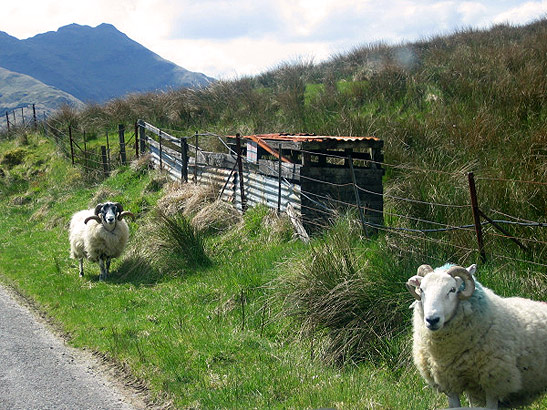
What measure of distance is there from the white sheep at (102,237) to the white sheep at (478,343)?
788 cm

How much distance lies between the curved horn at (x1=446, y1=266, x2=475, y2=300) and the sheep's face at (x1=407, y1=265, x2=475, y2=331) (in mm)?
22

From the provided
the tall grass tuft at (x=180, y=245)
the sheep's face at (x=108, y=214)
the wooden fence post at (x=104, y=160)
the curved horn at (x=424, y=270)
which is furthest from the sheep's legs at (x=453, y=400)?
the wooden fence post at (x=104, y=160)

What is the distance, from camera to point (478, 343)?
4617mm

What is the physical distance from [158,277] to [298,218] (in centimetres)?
253

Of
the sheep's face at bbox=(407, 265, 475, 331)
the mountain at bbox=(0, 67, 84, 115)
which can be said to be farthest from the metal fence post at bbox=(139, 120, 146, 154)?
the mountain at bbox=(0, 67, 84, 115)

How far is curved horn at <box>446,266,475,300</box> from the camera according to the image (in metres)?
4.56

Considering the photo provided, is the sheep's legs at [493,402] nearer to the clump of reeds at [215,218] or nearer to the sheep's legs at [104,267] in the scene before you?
the clump of reeds at [215,218]

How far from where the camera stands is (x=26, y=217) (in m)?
18.9

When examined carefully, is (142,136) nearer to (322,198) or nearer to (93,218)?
(93,218)

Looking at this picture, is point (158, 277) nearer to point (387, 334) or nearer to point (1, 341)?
point (1, 341)

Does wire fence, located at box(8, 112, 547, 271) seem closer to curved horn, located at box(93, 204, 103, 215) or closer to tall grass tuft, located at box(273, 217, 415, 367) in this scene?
tall grass tuft, located at box(273, 217, 415, 367)

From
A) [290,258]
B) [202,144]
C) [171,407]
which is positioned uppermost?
[202,144]

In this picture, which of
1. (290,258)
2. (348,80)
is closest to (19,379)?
(290,258)

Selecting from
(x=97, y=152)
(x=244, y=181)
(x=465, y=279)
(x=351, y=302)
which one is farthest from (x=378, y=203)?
(x=97, y=152)
